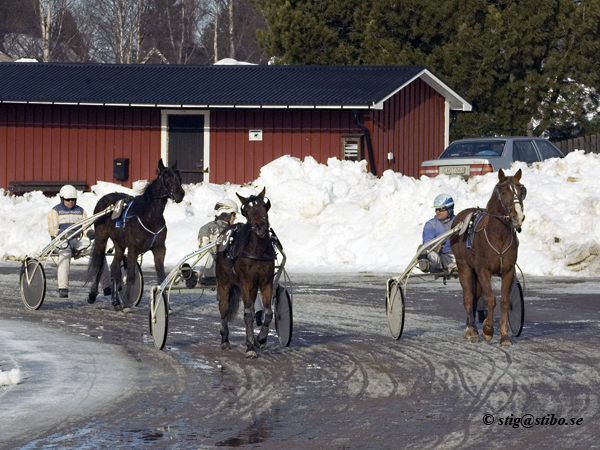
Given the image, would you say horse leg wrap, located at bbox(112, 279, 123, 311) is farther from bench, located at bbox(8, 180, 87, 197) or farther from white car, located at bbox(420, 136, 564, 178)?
bench, located at bbox(8, 180, 87, 197)

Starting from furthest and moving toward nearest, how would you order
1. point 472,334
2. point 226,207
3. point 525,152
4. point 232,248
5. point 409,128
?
point 409,128 < point 525,152 < point 226,207 < point 472,334 < point 232,248

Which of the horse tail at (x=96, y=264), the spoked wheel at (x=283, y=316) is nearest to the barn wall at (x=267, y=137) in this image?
the horse tail at (x=96, y=264)

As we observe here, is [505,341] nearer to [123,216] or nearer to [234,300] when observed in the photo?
[234,300]

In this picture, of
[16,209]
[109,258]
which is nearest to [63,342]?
[109,258]

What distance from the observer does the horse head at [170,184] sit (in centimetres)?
1593

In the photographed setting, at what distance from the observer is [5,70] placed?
124 feet

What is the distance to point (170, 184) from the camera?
15992 mm

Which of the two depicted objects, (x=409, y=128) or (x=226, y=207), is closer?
(x=226, y=207)

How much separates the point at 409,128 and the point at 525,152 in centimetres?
726

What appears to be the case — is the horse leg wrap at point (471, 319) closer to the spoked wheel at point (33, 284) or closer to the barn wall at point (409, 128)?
the spoked wheel at point (33, 284)

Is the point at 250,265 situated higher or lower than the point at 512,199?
lower

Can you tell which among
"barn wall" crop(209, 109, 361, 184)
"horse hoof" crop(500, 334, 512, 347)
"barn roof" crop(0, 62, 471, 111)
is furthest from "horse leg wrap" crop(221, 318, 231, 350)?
"barn wall" crop(209, 109, 361, 184)

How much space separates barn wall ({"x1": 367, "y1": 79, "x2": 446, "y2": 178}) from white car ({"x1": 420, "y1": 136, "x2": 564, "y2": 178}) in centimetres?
506

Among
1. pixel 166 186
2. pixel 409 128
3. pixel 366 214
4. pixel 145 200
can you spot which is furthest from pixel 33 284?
pixel 409 128
